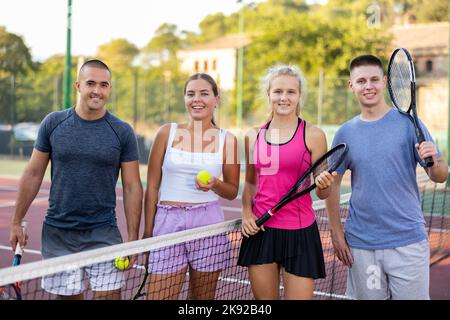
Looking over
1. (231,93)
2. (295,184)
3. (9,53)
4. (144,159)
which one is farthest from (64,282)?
(231,93)

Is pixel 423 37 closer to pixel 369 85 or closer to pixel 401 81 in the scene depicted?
pixel 401 81

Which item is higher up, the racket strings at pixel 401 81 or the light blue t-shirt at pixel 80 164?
the racket strings at pixel 401 81

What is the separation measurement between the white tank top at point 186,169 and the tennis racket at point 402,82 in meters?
0.94

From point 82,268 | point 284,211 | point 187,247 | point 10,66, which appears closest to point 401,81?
point 284,211

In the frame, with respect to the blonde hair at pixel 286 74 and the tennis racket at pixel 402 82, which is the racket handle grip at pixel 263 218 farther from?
the tennis racket at pixel 402 82

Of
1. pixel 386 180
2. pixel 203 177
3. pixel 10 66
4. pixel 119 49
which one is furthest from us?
A: pixel 119 49

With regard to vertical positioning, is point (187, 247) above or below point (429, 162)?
below

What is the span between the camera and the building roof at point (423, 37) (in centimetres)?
3875

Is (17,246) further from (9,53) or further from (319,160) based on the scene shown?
(9,53)

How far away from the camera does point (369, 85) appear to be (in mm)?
2982

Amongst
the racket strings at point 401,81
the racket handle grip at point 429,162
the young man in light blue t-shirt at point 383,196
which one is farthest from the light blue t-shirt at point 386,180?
the racket strings at point 401,81

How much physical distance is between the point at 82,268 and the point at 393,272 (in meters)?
1.44

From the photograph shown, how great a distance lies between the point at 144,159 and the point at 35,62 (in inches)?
347

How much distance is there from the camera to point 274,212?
297 cm
